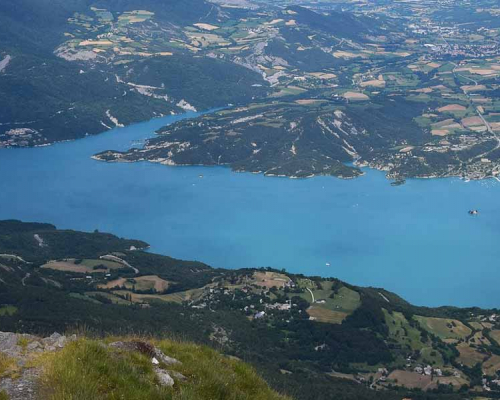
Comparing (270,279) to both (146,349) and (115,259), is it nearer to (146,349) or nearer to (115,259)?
(115,259)

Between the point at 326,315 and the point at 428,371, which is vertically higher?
the point at 326,315

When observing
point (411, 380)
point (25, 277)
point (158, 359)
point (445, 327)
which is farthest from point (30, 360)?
point (25, 277)

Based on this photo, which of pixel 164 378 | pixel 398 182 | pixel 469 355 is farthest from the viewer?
pixel 398 182

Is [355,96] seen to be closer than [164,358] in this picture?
No

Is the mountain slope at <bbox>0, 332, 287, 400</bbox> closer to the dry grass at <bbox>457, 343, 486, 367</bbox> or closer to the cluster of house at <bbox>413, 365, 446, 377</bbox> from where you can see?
the cluster of house at <bbox>413, 365, 446, 377</bbox>

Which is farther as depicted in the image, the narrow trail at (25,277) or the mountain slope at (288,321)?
the narrow trail at (25,277)

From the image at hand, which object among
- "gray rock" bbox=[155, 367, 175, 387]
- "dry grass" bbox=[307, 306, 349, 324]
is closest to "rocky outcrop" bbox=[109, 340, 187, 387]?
"gray rock" bbox=[155, 367, 175, 387]

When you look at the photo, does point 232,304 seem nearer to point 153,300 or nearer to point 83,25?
point 153,300

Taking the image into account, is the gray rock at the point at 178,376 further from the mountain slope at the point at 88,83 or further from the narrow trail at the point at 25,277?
the mountain slope at the point at 88,83

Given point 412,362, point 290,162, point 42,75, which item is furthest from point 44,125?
point 412,362

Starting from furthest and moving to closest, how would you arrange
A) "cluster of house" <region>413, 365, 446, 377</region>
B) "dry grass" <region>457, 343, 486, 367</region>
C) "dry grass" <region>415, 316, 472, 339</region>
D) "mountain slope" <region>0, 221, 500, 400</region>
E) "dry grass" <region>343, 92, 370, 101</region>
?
1. "dry grass" <region>343, 92, 370, 101</region>
2. "dry grass" <region>415, 316, 472, 339</region>
3. "dry grass" <region>457, 343, 486, 367</region>
4. "cluster of house" <region>413, 365, 446, 377</region>
5. "mountain slope" <region>0, 221, 500, 400</region>

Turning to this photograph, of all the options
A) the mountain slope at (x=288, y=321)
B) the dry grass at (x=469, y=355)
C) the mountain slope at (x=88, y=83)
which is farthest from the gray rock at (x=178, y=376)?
the mountain slope at (x=88, y=83)
